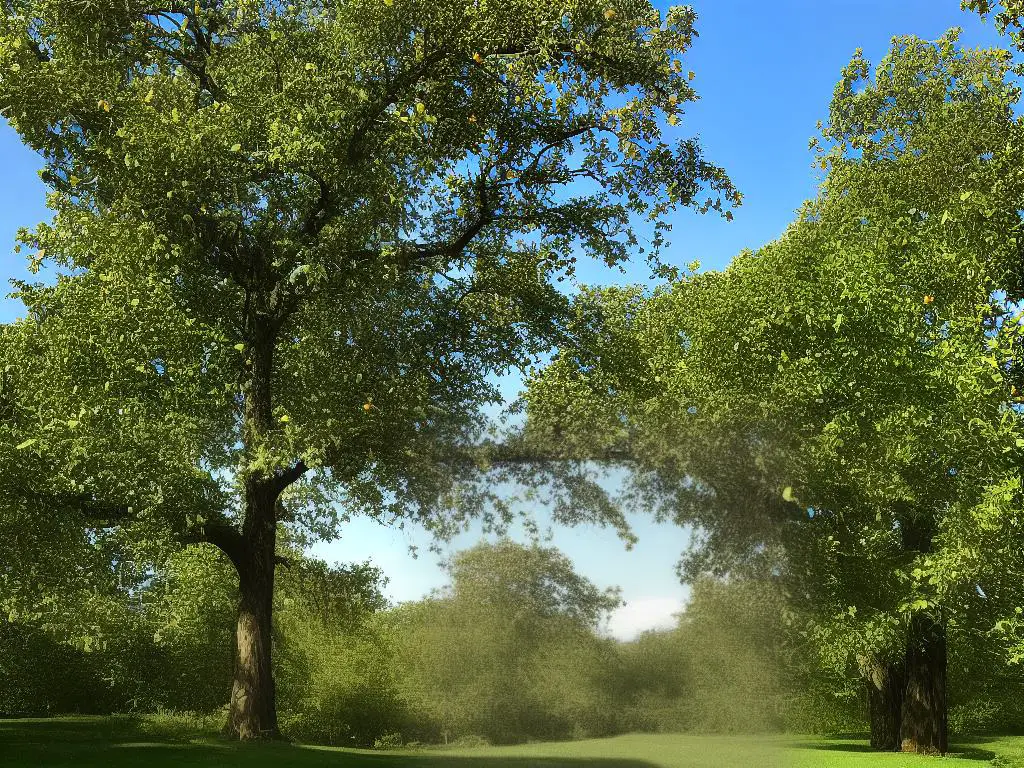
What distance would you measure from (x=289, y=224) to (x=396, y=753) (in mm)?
11906

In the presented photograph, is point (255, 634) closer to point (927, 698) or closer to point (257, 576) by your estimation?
point (257, 576)

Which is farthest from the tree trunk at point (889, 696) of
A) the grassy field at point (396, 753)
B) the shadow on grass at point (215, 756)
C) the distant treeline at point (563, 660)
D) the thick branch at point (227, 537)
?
the thick branch at point (227, 537)

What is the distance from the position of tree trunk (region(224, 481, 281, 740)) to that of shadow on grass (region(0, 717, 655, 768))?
0.78m

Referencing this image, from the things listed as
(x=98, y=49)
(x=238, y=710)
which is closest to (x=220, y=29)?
(x=98, y=49)

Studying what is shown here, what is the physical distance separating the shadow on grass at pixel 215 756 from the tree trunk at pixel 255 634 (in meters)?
0.78

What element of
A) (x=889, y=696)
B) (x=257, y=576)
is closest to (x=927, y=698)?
(x=889, y=696)

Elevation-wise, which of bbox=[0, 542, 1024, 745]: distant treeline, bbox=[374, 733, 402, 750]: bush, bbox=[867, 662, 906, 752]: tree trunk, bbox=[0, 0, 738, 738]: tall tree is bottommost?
bbox=[867, 662, 906, 752]: tree trunk

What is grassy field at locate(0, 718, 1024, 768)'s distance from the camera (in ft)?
33.3

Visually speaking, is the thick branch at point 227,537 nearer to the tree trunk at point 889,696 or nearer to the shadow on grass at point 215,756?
the shadow on grass at point 215,756

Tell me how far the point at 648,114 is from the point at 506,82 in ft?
10.4

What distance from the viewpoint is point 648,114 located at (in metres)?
18.4

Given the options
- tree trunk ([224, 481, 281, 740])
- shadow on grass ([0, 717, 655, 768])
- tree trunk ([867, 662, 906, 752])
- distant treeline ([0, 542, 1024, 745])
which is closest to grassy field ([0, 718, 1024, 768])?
shadow on grass ([0, 717, 655, 768])

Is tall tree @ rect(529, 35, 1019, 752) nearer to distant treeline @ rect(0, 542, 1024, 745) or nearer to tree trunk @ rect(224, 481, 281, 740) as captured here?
distant treeline @ rect(0, 542, 1024, 745)

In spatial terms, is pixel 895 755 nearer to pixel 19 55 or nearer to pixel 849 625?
pixel 849 625
